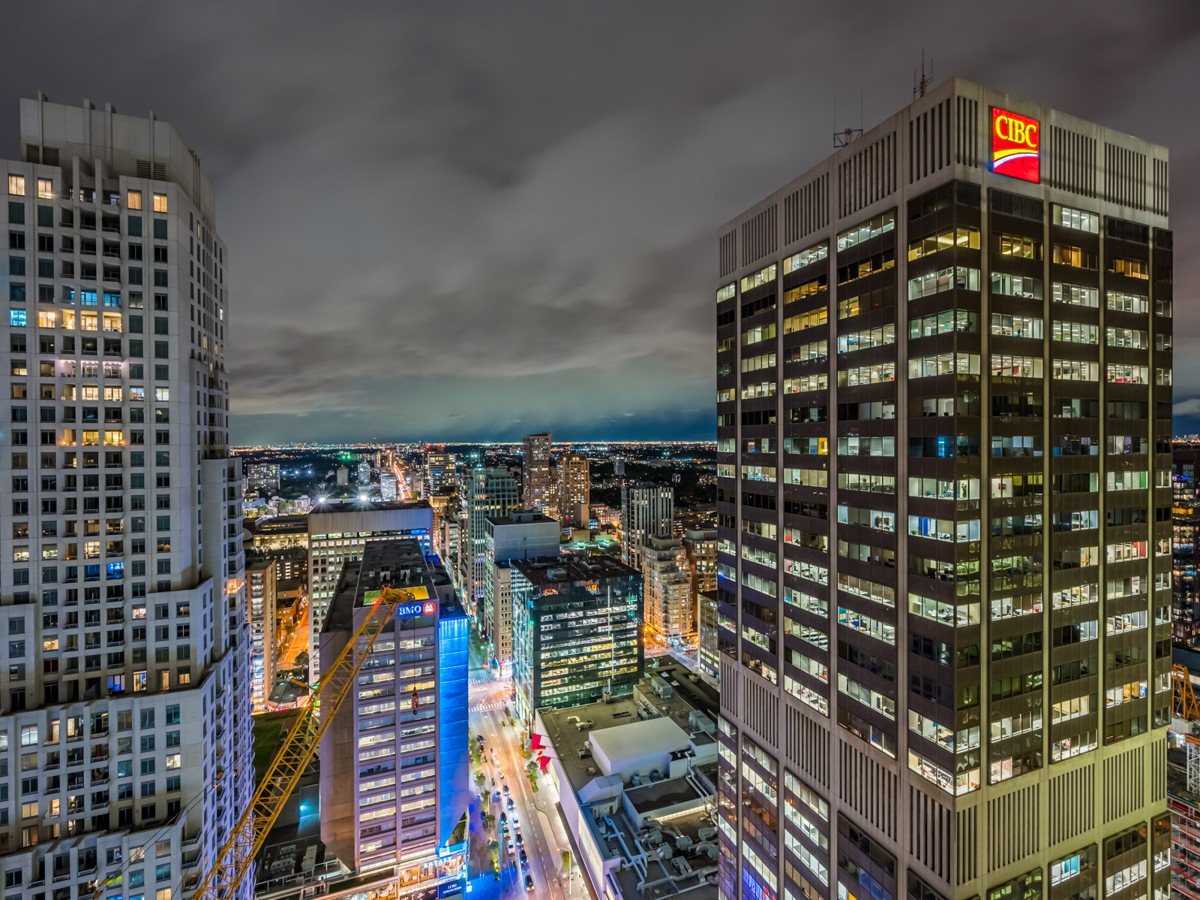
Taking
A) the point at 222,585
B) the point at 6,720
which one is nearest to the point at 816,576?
the point at 222,585

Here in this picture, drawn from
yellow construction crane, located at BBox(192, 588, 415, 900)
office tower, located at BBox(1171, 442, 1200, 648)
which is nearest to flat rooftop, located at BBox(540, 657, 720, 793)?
yellow construction crane, located at BBox(192, 588, 415, 900)

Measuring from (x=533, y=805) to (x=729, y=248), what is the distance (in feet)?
393

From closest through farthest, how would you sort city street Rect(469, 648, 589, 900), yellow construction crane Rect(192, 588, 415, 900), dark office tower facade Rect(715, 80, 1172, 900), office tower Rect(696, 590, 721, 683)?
dark office tower facade Rect(715, 80, 1172, 900) → yellow construction crane Rect(192, 588, 415, 900) → city street Rect(469, 648, 589, 900) → office tower Rect(696, 590, 721, 683)

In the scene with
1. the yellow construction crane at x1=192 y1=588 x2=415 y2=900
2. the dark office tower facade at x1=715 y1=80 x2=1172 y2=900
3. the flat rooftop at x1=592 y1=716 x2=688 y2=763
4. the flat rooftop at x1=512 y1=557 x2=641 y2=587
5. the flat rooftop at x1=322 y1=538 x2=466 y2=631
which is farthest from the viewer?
the flat rooftop at x1=512 y1=557 x2=641 y2=587

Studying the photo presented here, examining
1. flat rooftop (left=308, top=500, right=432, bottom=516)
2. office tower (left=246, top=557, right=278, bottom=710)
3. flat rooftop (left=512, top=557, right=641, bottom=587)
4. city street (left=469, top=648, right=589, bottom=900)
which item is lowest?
city street (left=469, top=648, right=589, bottom=900)

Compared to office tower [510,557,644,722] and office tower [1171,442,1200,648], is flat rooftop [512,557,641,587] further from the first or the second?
office tower [1171,442,1200,648]

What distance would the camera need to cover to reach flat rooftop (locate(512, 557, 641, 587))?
514ft

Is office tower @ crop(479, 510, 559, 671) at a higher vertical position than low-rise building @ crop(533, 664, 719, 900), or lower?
higher

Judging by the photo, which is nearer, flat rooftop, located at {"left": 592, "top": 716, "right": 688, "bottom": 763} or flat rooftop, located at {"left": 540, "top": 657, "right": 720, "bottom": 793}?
flat rooftop, located at {"left": 592, "top": 716, "right": 688, "bottom": 763}

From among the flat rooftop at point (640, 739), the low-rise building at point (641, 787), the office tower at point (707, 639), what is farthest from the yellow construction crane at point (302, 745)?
the office tower at point (707, 639)

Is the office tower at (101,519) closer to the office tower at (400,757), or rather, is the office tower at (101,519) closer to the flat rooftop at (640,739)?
the office tower at (400,757)

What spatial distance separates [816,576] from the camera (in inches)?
2223

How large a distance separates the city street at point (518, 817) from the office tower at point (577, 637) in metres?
9.55

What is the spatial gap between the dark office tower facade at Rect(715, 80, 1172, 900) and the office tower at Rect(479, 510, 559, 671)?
5416 inches
